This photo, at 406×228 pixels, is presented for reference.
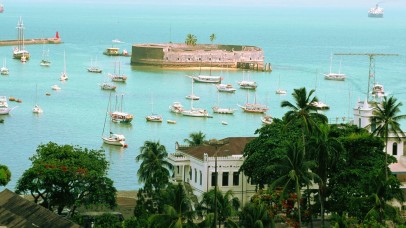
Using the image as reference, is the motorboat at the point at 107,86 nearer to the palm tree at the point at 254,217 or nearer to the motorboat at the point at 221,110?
the motorboat at the point at 221,110

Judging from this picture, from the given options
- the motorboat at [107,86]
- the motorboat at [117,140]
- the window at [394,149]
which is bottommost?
the motorboat at [117,140]

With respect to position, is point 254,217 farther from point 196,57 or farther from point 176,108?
point 196,57

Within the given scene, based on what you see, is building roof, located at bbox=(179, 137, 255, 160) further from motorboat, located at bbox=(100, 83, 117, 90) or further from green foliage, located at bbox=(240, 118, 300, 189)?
motorboat, located at bbox=(100, 83, 117, 90)

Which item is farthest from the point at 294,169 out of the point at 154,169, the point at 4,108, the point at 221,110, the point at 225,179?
the point at 221,110

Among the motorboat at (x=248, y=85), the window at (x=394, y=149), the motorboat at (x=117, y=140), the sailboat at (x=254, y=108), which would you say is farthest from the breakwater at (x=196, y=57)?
the window at (x=394, y=149)

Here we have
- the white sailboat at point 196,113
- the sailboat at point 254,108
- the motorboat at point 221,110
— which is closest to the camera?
the white sailboat at point 196,113
